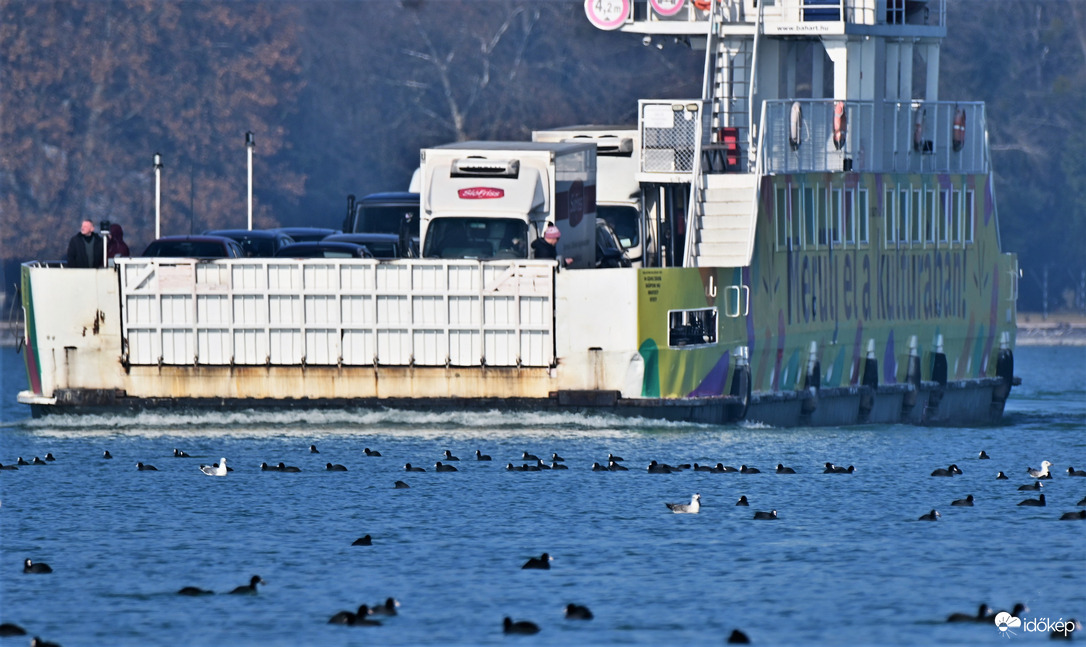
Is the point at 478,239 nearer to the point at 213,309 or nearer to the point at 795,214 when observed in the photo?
the point at 213,309

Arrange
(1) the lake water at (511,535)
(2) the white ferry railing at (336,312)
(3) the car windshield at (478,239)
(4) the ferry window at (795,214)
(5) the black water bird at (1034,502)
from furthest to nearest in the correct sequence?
(4) the ferry window at (795,214)
(3) the car windshield at (478,239)
(2) the white ferry railing at (336,312)
(5) the black water bird at (1034,502)
(1) the lake water at (511,535)

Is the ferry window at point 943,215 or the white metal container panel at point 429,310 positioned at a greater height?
the ferry window at point 943,215

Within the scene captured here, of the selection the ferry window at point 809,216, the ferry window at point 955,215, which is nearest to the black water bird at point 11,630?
the ferry window at point 809,216

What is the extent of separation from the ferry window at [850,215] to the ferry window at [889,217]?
1350 mm

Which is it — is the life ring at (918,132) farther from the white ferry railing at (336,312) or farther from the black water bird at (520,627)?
the black water bird at (520,627)

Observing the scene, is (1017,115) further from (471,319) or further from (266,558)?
(266,558)

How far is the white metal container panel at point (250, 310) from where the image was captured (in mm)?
39562

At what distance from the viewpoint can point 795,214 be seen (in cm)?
4516

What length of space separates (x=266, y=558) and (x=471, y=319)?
887cm

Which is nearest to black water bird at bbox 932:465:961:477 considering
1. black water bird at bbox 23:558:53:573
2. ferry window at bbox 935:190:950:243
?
ferry window at bbox 935:190:950:243

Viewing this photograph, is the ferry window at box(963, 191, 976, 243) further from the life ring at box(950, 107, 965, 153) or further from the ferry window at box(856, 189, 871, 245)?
the ferry window at box(856, 189, 871, 245)

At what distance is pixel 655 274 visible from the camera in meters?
39.2

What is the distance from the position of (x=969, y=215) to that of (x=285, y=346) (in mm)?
17611

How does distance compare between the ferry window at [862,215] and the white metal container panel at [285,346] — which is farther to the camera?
the ferry window at [862,215]
